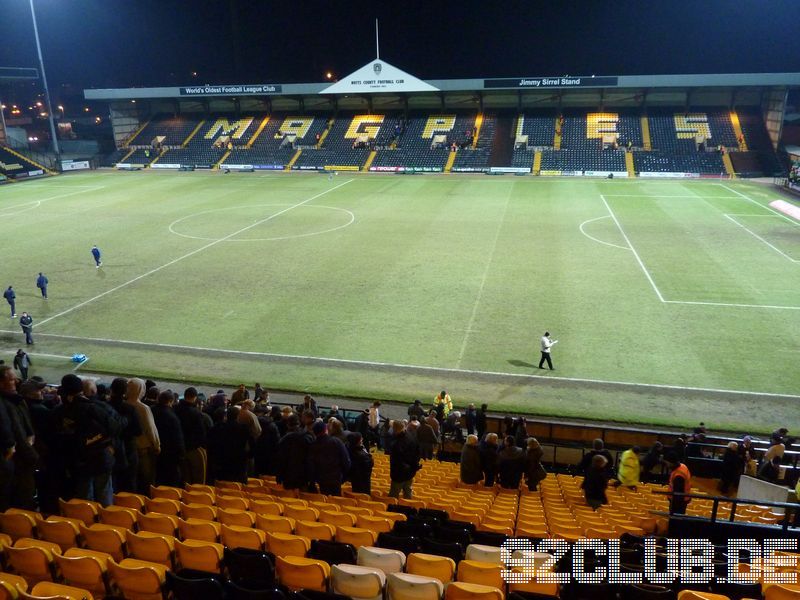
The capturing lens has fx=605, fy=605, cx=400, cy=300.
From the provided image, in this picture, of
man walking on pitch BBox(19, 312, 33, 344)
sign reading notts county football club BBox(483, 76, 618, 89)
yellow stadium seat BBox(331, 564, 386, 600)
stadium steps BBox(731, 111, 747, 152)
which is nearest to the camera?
yellow stadium seat BBox(331, 564, 386, 600)

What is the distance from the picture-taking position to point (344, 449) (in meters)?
8.55

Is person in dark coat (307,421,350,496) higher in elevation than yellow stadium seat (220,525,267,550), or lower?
lower

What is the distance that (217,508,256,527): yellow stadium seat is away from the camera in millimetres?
6930

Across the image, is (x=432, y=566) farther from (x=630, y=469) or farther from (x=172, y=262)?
(x=172, y=262)

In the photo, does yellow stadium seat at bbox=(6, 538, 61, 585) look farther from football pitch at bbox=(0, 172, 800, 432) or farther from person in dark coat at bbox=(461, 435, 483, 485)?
football pitch at bbox=(0, 172, 800, 432)

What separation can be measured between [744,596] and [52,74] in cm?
10977

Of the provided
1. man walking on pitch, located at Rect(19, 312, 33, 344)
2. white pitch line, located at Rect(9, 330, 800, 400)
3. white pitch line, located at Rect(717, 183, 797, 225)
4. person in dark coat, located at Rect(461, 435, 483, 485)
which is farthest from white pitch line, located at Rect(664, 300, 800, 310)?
man walking on pitch, located at Rect(19, 312, 33, 344)

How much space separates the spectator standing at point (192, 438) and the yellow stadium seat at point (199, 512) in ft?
4.97

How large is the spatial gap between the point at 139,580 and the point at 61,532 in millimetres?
1494

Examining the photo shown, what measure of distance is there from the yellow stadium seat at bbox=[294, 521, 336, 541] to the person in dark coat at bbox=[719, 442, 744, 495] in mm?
8563

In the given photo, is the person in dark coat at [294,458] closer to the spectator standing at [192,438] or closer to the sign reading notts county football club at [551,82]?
the spectator standing at [192,438]

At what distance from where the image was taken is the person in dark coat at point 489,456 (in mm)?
10305

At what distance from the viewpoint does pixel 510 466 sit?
1022 cm

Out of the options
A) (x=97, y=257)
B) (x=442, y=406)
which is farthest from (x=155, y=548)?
(x=97, y=257)
